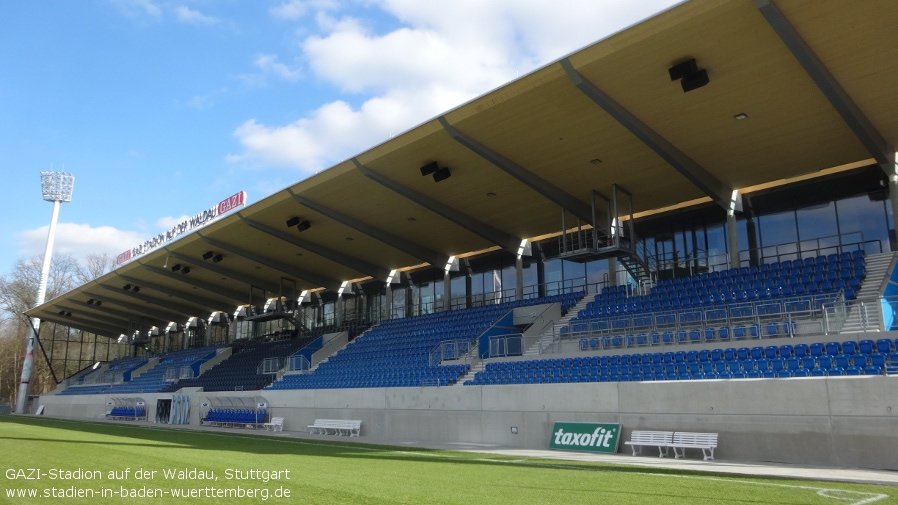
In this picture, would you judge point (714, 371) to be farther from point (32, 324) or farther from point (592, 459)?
point (32, 324)

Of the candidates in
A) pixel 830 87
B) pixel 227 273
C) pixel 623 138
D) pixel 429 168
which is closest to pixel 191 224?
pixel 227 273

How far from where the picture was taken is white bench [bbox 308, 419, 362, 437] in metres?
23.0

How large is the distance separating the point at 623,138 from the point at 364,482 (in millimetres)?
12642

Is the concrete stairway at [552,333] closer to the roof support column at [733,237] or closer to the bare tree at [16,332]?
the roof support column at [733,237]

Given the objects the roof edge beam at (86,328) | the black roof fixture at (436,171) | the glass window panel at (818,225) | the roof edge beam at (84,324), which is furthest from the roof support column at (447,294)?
the roof edge beam at (86,328)

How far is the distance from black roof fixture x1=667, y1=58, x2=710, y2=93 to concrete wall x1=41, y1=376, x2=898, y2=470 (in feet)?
21.3

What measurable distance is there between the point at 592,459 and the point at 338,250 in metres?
20.6

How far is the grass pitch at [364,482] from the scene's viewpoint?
820cm

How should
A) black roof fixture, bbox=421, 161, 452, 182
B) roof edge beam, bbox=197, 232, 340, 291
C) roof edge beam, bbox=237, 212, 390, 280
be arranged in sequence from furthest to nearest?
1. roof edge beam, bbox=197, 232, 340, 291
2. roof edge beam, bbox=237, 212, 390, 280
3. black roof fixture, bbox=421, 161, 452, 182

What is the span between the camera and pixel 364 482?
9961 mm

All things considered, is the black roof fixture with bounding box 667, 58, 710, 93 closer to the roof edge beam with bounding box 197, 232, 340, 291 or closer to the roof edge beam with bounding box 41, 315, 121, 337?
the roof edge beam with bounding box 197, 232, 340, 291

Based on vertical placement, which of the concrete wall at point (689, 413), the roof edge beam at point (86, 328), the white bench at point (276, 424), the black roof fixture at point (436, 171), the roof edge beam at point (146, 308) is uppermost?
the black roof fixture at point (436, 171)

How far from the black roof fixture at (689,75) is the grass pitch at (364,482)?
8333 mm

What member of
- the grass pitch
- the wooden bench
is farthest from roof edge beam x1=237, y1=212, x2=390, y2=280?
the wooden bench
